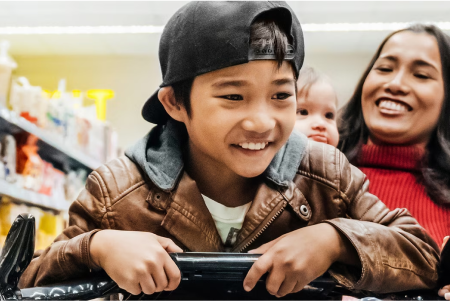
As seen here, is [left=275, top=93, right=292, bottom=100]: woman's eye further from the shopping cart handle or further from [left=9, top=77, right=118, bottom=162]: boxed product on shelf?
[left=9, top=77, right=118, bottom=162]: boxed product on shelf

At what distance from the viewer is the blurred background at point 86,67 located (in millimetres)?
2932

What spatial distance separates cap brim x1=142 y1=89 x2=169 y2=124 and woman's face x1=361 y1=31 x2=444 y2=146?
837 millimetres

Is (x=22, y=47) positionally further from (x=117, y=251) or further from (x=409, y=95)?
(x=117, y=251)

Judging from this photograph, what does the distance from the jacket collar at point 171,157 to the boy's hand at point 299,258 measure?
270 millimetres

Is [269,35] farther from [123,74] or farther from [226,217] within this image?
[123,74]

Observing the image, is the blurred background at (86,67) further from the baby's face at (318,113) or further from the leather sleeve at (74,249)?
the leather sleeve at (74,249)

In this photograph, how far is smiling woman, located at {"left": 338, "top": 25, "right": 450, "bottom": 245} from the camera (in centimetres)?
169

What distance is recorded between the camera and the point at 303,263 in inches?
33.3

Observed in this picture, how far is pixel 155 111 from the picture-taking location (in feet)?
4.19

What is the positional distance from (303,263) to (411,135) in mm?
1101

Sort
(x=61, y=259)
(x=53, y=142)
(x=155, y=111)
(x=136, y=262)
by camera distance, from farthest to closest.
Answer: (x=53, y=142) → (x=155, y=111) → (x=61, y=259) → (x=136, y=262)

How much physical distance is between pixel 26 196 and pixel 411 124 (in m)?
2.11

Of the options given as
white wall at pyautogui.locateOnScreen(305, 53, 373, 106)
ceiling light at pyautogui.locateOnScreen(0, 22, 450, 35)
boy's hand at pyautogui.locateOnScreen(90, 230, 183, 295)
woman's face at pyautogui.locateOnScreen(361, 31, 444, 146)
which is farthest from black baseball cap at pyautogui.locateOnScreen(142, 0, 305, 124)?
white wall at pyautogui.locateOnScreen(305, 53, 373, 106)

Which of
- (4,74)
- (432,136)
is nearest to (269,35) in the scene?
(432,136)
